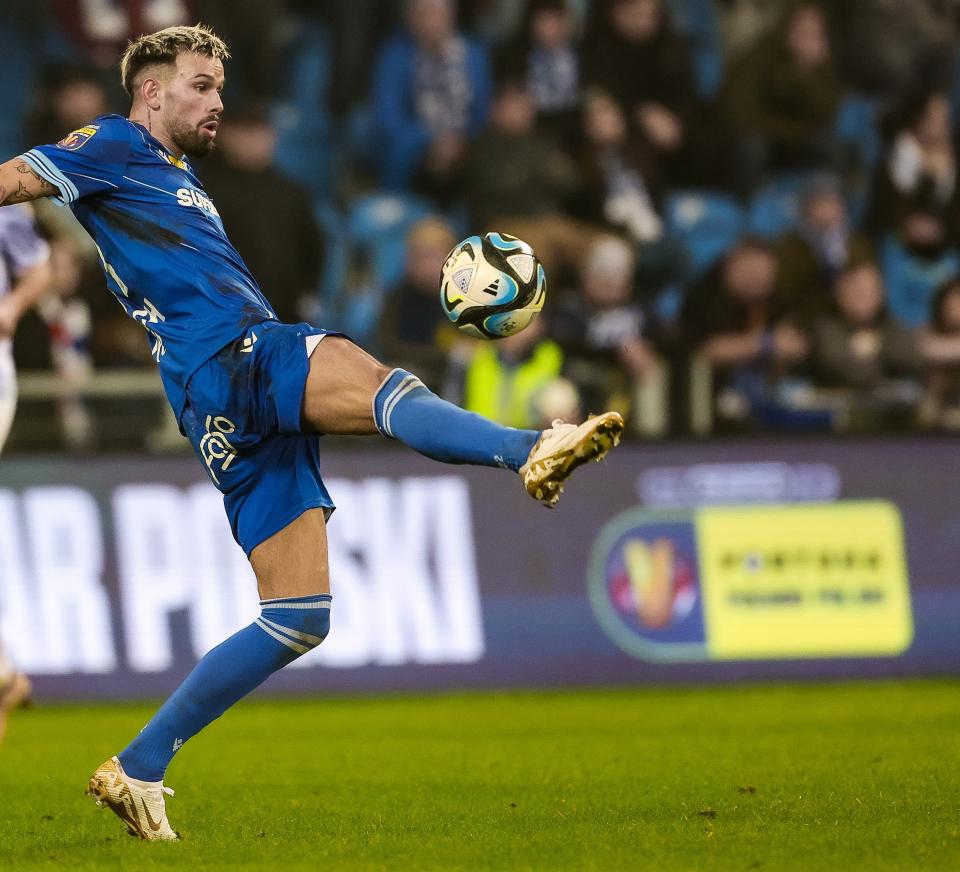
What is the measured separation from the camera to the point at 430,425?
15.8ft

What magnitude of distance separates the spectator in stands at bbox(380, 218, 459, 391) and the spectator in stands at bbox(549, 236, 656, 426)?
2.65 feet

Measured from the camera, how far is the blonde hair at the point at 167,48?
5.33 metres

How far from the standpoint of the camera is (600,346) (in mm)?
11586

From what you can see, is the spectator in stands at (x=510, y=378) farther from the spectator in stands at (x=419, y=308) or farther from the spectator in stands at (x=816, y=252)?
the spectator in stands at (x=816, y=252)

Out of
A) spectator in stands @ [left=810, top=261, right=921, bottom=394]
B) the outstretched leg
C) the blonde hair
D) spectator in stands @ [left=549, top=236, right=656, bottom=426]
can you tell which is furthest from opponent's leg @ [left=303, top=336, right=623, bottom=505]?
spectator in stands @ [left=810, top=261, right=921, bottom=394]

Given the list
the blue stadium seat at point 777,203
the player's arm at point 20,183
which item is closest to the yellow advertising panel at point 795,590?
the blue stadium seat at point 777,203

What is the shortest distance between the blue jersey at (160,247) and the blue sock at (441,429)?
1.81 ft

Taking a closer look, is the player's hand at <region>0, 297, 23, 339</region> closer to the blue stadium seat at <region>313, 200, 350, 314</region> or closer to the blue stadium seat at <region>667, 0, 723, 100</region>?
the blue stadium seat at <region>313, 200, 350, 314</region>

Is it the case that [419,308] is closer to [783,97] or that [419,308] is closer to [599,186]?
[599,186]

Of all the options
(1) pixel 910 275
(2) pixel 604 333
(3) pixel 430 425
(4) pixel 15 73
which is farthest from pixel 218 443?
(4) pixel 15 73

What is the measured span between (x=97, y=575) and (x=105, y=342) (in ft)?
7.15

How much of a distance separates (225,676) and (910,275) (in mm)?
9503

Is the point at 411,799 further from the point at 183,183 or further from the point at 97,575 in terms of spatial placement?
the point at 97,575

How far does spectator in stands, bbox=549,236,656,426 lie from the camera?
11305 millimetres
